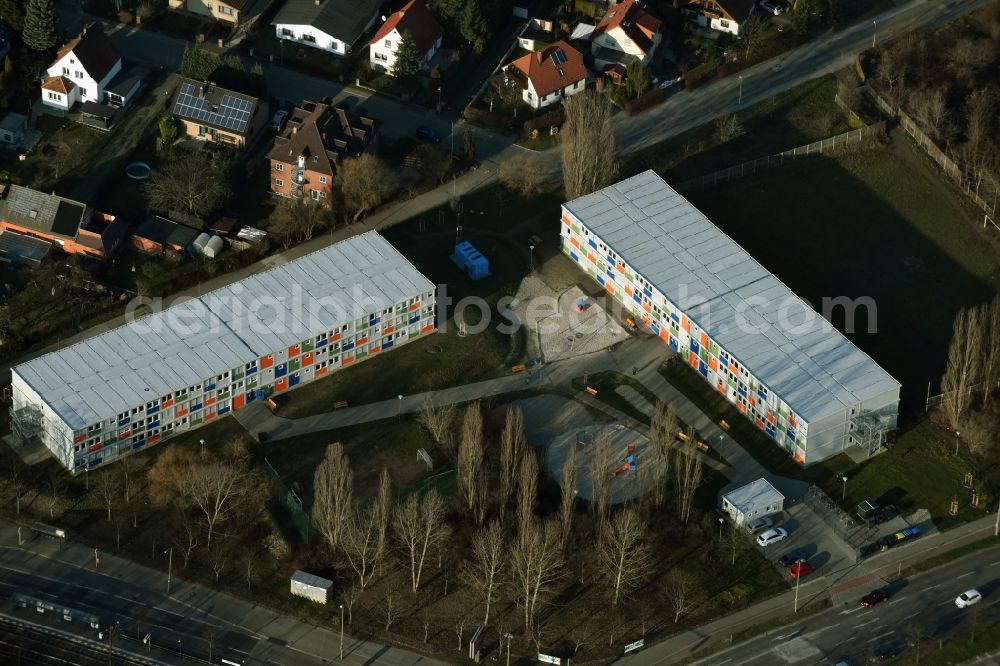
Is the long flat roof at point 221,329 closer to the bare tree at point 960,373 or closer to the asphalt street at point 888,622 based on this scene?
the bare tree at point 960,373

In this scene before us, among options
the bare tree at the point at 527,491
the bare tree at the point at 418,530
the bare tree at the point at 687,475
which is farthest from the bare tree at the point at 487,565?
the bare tree at the point at 687,475

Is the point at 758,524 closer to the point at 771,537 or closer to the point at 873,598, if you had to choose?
the point at 771,537

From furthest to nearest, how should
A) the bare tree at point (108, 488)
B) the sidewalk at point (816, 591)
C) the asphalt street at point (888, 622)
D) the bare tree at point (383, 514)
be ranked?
the bare tree at point (108, 488) < the bare tree at point (383, 514) < the sidewalk at point (816, 591) < the asphalt street at point (888, 622)

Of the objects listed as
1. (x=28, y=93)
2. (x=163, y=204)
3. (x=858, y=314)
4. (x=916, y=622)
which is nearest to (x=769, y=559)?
(x=916, y=622)

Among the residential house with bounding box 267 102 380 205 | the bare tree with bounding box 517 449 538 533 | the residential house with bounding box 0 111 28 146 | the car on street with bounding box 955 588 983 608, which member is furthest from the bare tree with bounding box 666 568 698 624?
the residential house with bounding box 0 111 28 146

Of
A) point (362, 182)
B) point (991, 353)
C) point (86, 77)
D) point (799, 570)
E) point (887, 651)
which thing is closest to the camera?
point (887, 651)

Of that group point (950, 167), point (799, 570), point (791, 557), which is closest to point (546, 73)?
point (950, 167)
